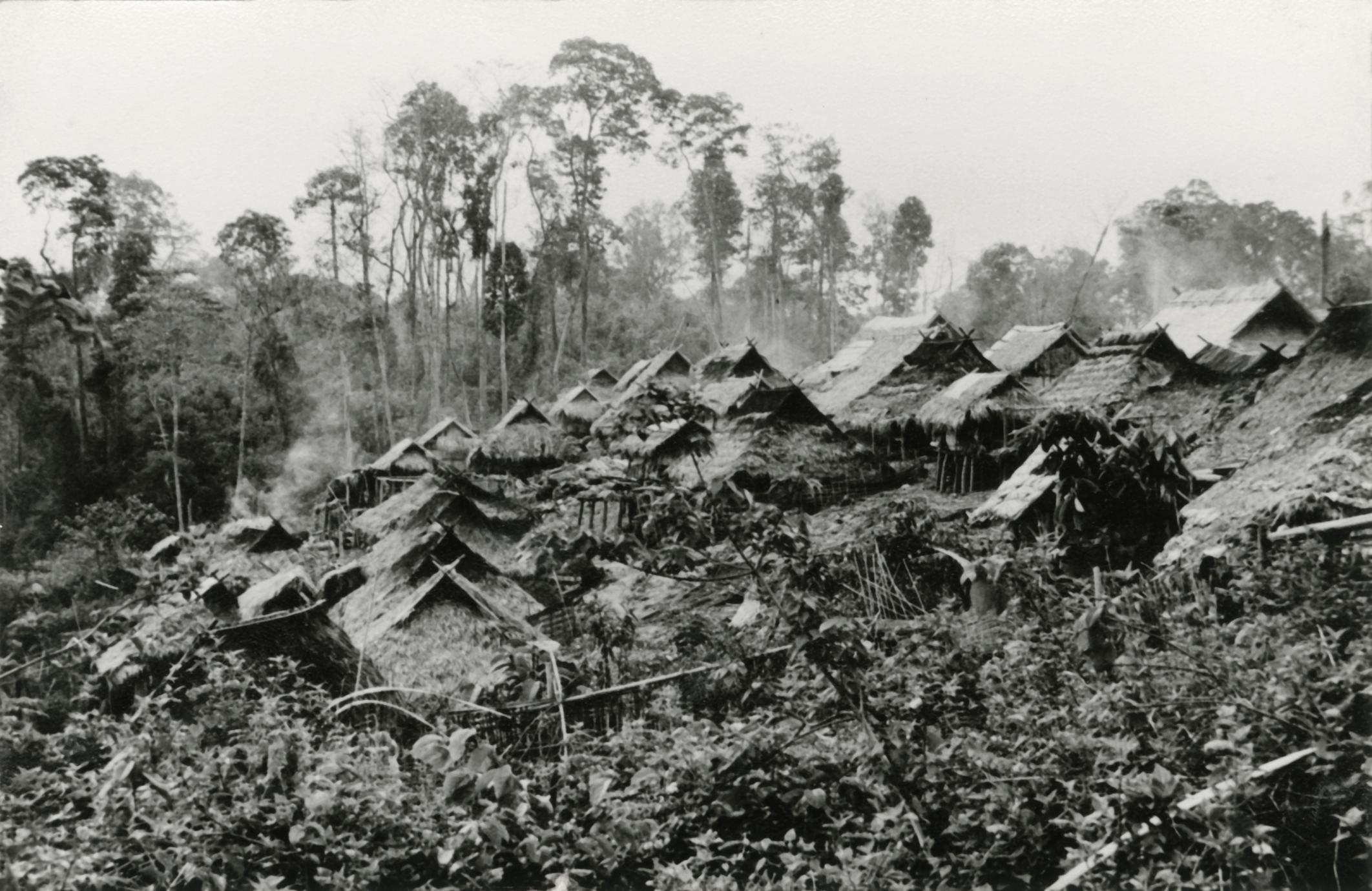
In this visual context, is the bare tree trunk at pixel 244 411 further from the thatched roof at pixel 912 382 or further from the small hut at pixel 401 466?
the thatched roof at pixel 912 382

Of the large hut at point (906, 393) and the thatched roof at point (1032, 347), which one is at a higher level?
the thatched roof at point (1032, 347)

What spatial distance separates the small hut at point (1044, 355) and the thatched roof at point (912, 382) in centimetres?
99

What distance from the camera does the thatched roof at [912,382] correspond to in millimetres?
16766

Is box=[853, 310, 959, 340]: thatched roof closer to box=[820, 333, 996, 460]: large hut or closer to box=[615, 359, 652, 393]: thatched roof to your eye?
box=[820, 333, 996, 460]: large hut

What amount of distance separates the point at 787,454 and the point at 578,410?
31.3ft

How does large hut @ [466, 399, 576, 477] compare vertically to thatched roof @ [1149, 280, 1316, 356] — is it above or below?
below

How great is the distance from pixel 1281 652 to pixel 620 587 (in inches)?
301

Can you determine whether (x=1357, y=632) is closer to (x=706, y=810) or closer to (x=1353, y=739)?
(x=1353, y=739)

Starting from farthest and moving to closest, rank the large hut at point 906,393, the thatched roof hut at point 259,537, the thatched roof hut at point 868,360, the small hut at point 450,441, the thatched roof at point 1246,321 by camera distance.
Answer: the small hut at point 450,441 → the thatched roof hut at point 868,360 → the large hut at point 906,393 → the thatched roof hut at point 259,537 → the thatched roof at point 1246,321

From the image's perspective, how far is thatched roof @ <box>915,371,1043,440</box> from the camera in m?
A: 13.5

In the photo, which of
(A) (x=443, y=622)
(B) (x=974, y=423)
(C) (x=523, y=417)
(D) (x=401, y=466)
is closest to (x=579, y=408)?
(C) (x=523, y=417)

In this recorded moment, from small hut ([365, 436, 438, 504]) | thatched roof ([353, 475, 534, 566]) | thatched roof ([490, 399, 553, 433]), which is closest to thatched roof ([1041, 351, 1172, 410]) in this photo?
thatched roof ([353, 475, 534, 566])

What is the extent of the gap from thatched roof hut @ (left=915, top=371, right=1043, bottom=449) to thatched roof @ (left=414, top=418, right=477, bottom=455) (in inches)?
421

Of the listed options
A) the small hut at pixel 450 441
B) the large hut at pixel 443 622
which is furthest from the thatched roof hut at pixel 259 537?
the large hut at pixel 443 622
